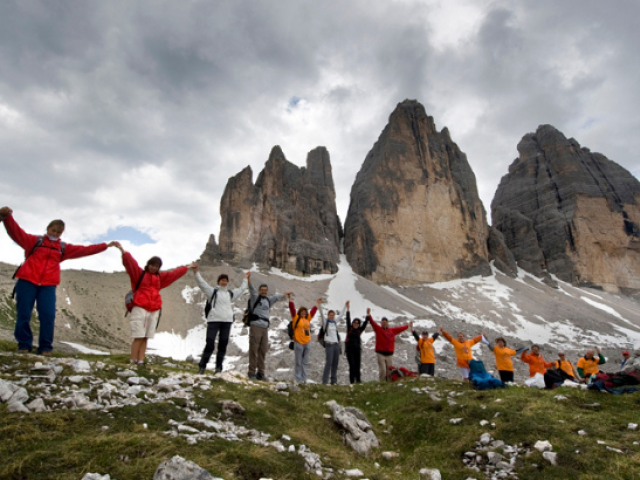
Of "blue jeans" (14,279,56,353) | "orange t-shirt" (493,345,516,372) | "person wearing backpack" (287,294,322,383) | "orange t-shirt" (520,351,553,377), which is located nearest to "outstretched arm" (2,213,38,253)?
"blue jeans" (14,279,56,353)

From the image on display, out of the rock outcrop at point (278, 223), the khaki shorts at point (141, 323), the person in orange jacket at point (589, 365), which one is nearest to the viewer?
the khaki shorts at point (141, 323)

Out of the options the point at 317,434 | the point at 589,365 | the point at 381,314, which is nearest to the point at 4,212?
the point at 317,434

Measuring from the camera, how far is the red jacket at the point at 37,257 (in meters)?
6.73

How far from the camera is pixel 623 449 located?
4391 millimetres

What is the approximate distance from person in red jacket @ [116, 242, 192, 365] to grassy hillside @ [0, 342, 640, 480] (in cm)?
119

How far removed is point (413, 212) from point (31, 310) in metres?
87.8

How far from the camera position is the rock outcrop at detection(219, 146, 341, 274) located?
234 feet

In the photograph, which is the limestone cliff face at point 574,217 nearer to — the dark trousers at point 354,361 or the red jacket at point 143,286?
the dark trousers at point 354,361

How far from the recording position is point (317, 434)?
552 cm

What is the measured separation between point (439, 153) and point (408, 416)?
102864 millimetres

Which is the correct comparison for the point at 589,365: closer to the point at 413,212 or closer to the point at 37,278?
the point at 37,278

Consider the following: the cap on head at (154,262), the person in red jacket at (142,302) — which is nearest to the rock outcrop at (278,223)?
the cap on head at (154,262)

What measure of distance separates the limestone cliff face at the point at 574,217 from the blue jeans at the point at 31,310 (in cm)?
10609

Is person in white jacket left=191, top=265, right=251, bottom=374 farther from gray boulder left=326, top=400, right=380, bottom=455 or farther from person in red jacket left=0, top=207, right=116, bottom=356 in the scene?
gray boulder left=326, top=400, right=380, bottom=455
